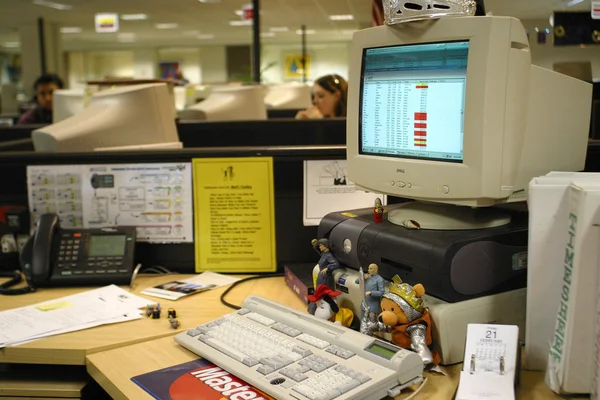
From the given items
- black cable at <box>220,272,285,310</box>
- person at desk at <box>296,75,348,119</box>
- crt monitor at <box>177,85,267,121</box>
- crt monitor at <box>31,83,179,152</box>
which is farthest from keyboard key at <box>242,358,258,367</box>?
person at desk at <box>296,75,348,119</box>

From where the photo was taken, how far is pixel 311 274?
1484 mm

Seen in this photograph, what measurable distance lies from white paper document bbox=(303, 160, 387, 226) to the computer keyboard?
43cm

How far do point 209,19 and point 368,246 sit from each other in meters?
11.6

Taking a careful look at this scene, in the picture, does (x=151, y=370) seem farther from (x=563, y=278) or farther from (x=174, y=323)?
(x=563, y=278)

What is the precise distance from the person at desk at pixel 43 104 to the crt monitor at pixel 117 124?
3084 mm

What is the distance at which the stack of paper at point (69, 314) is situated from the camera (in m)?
1.26

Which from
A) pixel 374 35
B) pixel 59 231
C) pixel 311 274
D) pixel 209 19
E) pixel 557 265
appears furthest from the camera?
pixel 209 19

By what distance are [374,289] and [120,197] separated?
836 millimetres

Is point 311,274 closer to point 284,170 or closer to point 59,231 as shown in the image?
point 284,170

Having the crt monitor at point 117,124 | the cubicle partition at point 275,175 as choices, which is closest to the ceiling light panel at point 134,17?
the crt monitor at point 117,124

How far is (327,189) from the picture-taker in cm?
162

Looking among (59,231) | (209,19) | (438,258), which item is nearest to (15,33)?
(209,19)

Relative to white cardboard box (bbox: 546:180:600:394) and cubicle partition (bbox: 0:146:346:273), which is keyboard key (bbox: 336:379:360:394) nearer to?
white cardboard box (bbox: 546:180:600:394)

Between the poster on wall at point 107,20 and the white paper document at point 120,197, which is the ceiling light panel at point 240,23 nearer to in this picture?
the poster on wall at point 107,20
